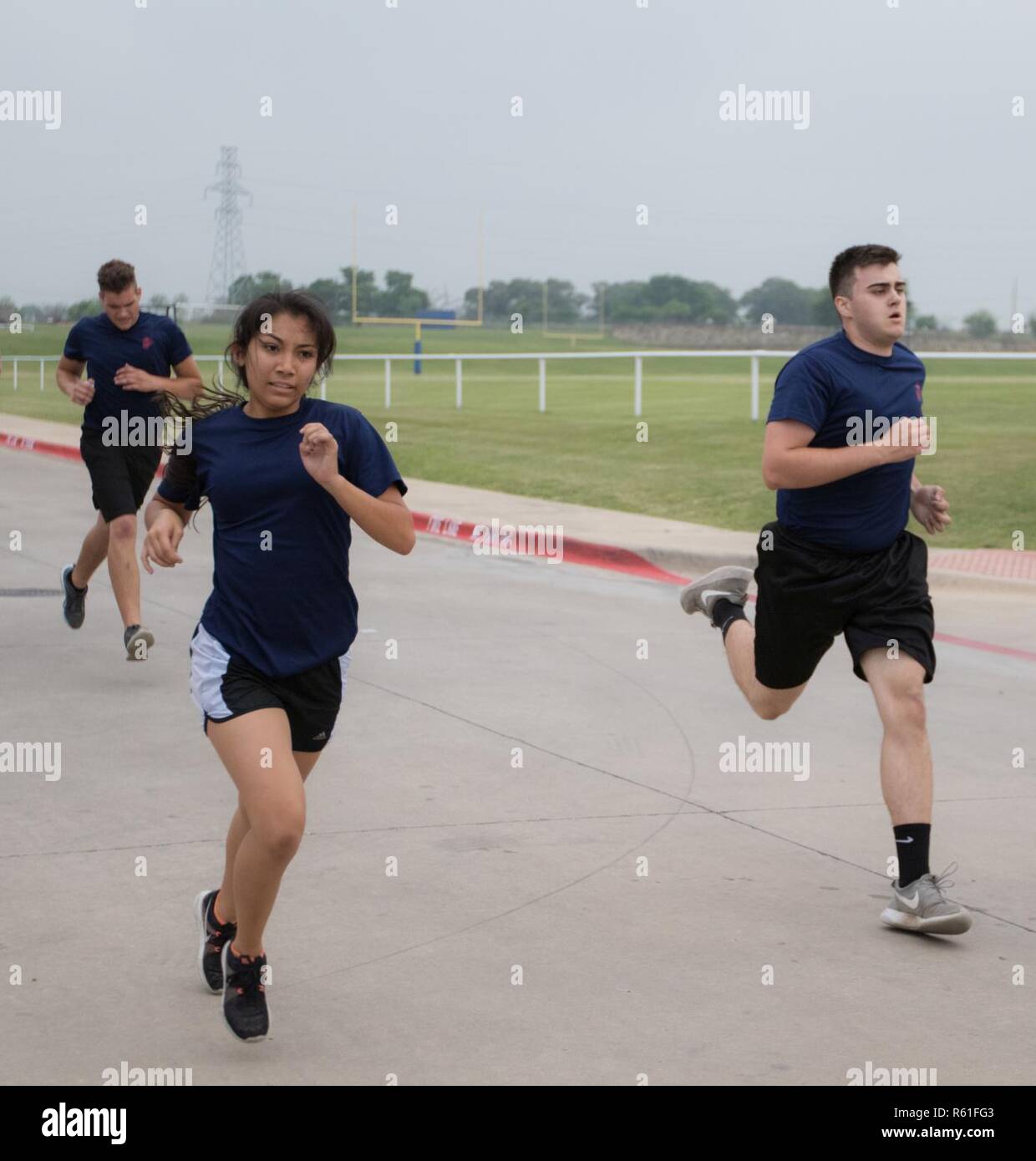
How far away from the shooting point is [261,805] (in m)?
4.25

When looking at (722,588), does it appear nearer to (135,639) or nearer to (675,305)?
(135,639)

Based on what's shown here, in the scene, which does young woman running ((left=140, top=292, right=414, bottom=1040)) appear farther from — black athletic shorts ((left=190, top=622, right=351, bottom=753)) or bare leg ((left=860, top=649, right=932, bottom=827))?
bare leg ((left=860, top=649, right=932, bottom=827))

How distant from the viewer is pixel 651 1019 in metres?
4.60

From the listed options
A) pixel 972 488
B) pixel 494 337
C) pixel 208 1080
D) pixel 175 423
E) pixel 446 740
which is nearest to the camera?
pixel 208 1080

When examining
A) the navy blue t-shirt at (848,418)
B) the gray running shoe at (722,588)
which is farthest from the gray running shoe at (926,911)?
the gray running shoe at (722,588)

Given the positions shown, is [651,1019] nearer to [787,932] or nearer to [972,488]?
[787,932]

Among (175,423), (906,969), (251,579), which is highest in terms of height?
(175,423)

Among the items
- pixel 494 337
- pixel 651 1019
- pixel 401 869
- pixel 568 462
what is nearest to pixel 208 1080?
pixel 651 1019

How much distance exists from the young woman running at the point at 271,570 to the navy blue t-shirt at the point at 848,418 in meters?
1.59

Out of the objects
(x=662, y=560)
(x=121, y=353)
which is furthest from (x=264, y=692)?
(x=662, y=560)

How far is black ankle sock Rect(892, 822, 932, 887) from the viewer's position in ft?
17.7

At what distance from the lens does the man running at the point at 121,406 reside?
9.32 metres

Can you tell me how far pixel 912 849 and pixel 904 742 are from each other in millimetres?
324

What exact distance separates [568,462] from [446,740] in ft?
43.2
